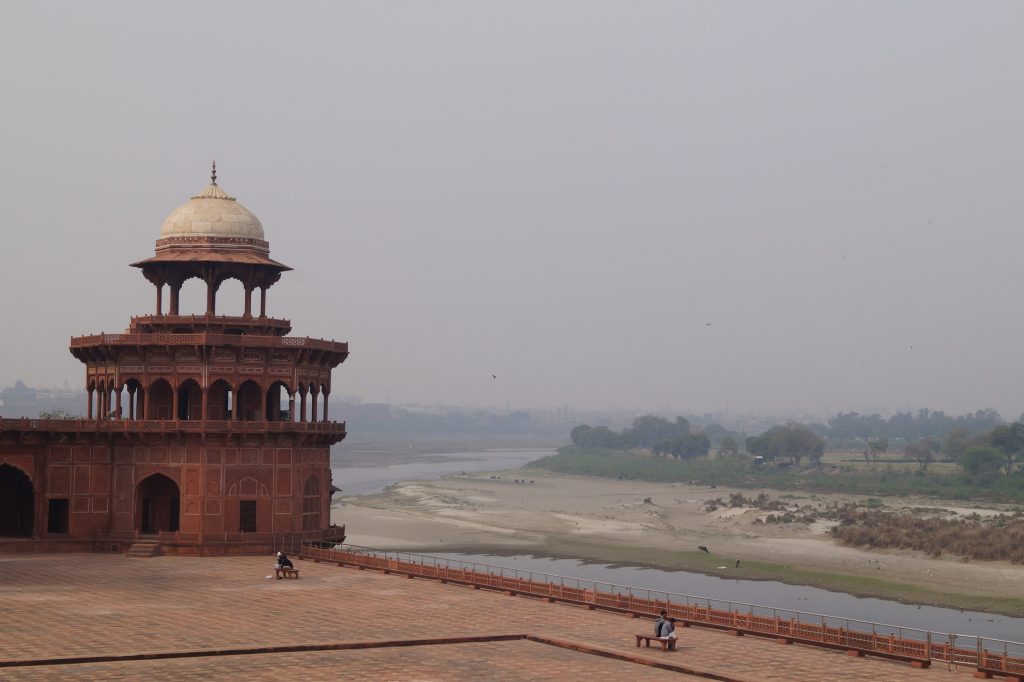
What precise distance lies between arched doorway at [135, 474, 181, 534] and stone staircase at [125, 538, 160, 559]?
1694 mm

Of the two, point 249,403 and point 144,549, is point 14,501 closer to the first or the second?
point 144,549

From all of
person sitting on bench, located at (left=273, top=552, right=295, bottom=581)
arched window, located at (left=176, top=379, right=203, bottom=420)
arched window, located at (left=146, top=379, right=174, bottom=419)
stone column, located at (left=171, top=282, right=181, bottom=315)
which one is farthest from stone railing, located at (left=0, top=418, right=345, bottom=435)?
person sitting on bench, located at (left=273, top=552, right=295, bottom=581)

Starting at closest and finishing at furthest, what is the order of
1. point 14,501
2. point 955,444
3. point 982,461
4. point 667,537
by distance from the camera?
point 14,501 → point 667,537 → point 982,461 → point 955,444

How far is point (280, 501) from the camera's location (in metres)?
48.6

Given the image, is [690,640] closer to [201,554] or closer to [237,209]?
[201,554]

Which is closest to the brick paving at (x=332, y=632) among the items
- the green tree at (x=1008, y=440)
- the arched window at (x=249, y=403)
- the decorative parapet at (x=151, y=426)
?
the decorative parapet at (x=151, y=426)

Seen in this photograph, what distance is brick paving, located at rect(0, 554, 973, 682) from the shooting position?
88.2 feet

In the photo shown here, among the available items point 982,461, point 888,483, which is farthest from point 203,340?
point 982,461

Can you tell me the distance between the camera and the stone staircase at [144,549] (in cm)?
4706

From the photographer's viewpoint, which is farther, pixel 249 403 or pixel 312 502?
pixel 249 403

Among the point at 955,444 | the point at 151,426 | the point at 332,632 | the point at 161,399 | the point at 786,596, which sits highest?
the point at 161,399

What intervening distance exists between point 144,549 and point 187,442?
4298 mm

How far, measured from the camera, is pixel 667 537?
307 feet

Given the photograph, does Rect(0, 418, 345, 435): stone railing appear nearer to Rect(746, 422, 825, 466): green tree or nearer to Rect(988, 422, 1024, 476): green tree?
Rect(988, 422, 1024, 476): green tree
